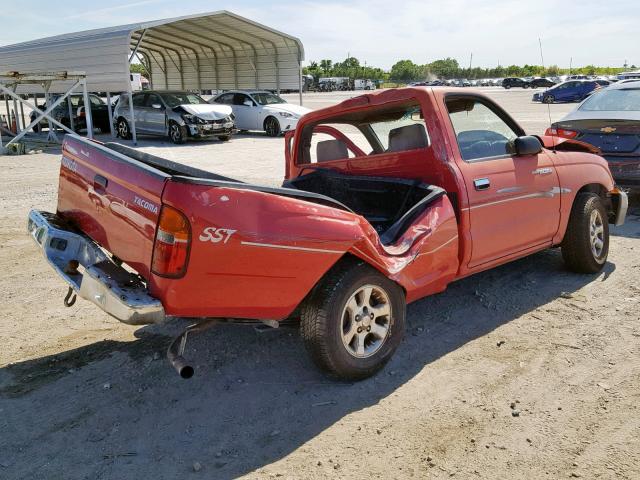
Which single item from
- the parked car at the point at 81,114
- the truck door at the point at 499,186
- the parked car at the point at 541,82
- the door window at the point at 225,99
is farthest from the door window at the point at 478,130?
the parked car at the point at 541,82

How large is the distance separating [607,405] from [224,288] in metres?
2.23

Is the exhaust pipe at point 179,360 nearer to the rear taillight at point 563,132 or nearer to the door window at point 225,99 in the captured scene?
the rear taillight at point 563,132

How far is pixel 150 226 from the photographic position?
3.07 metres

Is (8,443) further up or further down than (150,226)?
further down

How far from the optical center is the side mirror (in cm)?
466

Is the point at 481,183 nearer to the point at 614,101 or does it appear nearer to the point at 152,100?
the point at 614,101

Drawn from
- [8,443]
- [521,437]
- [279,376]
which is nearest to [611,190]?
[521,437]

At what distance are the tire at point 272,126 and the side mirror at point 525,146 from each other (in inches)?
654

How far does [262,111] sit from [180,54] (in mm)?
10835

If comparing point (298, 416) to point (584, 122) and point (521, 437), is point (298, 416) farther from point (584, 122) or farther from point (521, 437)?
point (584, 122)

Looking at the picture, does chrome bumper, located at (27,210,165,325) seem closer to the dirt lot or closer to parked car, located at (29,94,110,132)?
the dirt lot

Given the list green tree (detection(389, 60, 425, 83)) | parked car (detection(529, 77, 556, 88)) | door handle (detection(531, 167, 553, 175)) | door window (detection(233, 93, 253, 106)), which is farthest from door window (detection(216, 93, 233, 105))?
green tree (detection(389, 60, 425, 83))

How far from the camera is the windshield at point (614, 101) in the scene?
8445mm

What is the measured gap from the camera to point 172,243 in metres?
2.96
